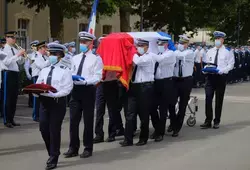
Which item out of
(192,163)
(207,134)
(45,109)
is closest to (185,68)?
(207,134)

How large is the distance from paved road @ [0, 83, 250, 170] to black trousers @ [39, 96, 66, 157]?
397 mm

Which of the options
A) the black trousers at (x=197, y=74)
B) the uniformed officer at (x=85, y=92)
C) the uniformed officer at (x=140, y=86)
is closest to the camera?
the uniformed officer at (x=85, y=92)

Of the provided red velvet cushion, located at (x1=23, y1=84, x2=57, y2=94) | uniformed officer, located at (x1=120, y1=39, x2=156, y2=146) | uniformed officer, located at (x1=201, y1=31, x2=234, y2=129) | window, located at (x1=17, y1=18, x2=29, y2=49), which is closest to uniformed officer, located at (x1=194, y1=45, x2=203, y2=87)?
uniformed officer, located at (x1=201, y1=31, x2=234, y2=129)

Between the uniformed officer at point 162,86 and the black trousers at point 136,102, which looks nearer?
the black trousers at point 136,102

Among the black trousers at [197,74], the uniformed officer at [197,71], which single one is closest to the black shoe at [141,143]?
the uniformed officer at [197,71]

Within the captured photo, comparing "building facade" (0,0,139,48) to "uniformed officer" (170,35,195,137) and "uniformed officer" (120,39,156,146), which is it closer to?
"uniformed officer" (170,35,195,137)

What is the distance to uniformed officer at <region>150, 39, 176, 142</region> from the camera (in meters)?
10.2

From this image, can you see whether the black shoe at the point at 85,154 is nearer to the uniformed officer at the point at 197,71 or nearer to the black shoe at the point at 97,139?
the black shoe at the point at 97,139

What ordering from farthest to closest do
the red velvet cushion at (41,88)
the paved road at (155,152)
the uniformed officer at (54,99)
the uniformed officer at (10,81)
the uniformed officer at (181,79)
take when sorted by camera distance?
1. the uniformed officer at (10,81)
2. the uniformed officer at (181,79)
3. the paved road at (155,152)
4. the uniformed officer at (54,99)
5. the red velvet cushion at (41,88)

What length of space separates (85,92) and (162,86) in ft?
7.23

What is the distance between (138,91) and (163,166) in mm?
1920

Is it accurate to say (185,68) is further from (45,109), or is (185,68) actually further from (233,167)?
(45,109)

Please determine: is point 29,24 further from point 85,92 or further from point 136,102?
point 85,92

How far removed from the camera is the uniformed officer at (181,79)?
1088 centimetres
